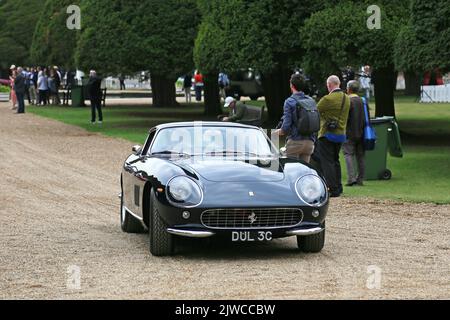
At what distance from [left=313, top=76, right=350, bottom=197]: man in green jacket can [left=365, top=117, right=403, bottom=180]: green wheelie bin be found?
2925 mm

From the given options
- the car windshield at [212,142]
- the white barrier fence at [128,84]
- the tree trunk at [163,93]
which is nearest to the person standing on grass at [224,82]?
the tree trunk at [163,93]

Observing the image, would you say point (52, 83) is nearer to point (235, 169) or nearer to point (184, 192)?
point (235, 169)

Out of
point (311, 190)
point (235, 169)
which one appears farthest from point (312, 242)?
point (235, 169)

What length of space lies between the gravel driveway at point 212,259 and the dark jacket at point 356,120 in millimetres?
1780

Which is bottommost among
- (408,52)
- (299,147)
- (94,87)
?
(94,87)

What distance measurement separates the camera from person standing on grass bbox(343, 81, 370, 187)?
58.8ft

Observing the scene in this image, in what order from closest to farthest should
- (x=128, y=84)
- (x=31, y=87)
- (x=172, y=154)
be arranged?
(x=172, y=154) < (x=31, y=87) < (x=128, y=84)

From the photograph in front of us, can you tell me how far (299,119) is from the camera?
49.5ft

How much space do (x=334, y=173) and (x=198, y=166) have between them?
588 centimetres

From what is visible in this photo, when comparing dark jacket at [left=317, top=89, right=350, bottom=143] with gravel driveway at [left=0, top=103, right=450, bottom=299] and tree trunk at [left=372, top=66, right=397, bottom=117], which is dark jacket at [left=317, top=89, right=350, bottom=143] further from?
tree trunk at [left=372, top=66, right=397, bottom=117]

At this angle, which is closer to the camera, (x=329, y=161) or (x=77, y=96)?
(x=329, y=161)

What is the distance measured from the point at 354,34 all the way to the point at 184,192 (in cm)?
1673

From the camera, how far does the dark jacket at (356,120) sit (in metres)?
17.9

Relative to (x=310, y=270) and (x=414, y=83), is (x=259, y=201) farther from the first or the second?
(x=414, y=83)
